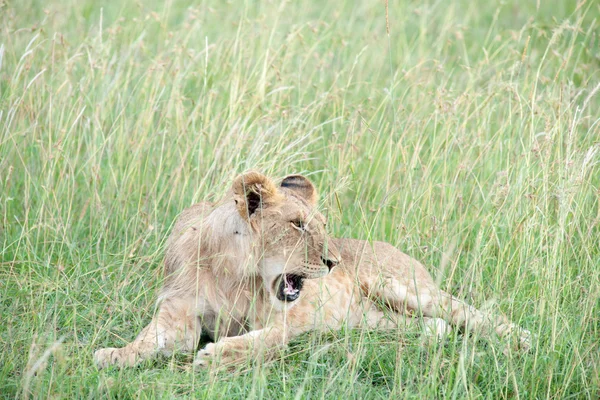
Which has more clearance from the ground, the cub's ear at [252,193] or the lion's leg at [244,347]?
the cub's ear at [252,193]

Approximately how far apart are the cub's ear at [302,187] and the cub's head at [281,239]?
30cm

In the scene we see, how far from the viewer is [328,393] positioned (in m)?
3.60

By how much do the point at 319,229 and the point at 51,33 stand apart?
396cm

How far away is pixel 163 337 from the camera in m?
4.15

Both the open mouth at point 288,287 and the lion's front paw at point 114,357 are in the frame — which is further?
the open mouth at point 288,287

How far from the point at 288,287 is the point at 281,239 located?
0.25 meters

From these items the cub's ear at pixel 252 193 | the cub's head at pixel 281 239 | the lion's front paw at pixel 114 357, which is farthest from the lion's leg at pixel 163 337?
the cub's ear at pixel 252 193

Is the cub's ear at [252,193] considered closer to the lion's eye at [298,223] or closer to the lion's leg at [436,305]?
the lion's eye at [298,223]

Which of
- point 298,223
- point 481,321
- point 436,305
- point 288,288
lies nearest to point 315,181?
point 298,223

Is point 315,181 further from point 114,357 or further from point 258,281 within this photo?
point 114,357

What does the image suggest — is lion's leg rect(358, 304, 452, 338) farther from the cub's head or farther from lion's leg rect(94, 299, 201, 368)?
lion's leg rect(94, 299, 201, 368)

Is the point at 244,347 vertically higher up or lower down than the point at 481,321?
lower down

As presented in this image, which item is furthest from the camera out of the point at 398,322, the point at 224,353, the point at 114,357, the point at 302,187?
the point at 302,187

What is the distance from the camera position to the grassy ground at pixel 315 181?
3680mm
